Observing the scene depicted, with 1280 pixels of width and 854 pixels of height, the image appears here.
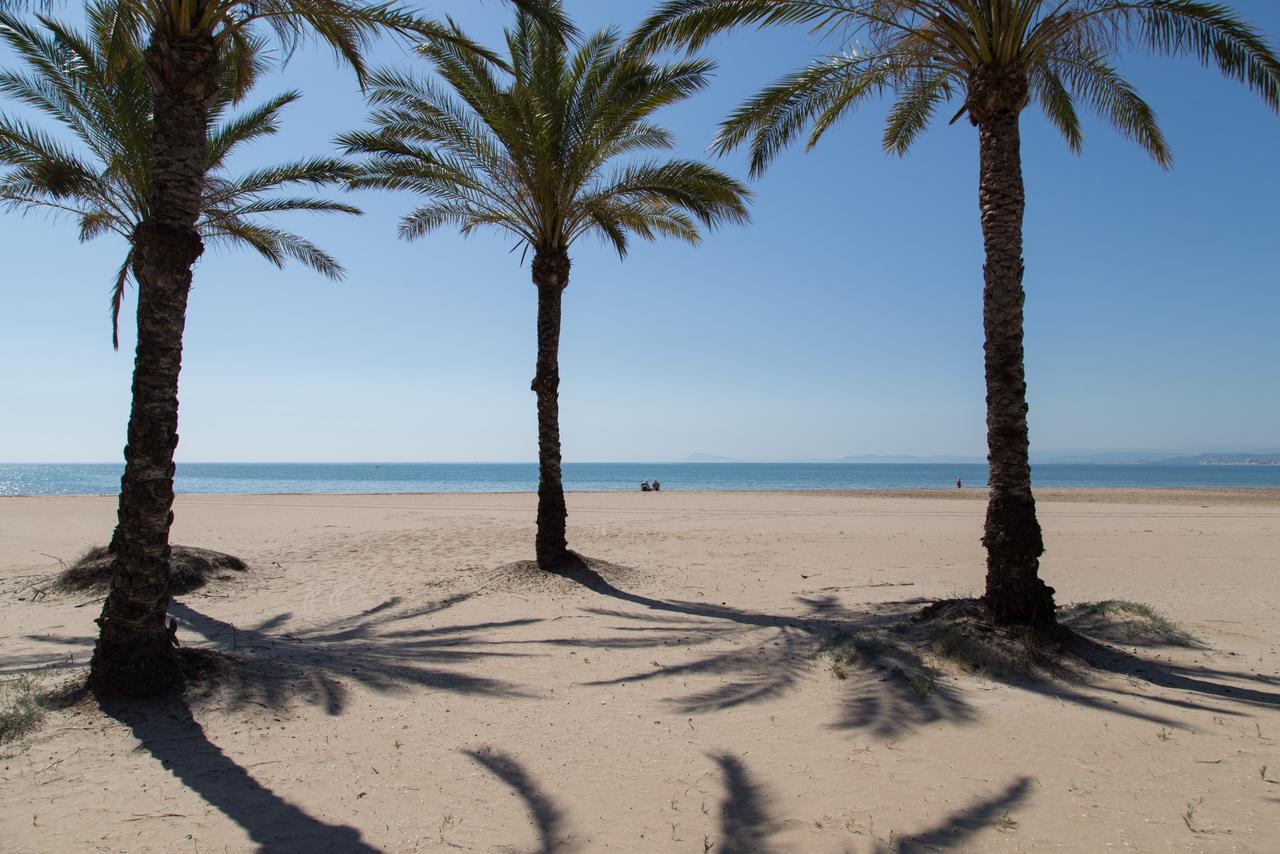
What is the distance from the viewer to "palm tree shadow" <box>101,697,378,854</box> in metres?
3.42

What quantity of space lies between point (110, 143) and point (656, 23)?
26.1 ft

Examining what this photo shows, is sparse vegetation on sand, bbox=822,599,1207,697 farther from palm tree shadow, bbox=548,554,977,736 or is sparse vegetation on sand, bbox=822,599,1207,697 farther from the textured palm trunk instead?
the textured palm trunk

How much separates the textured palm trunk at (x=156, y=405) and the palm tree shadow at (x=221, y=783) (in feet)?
1.10

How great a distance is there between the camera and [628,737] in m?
4.72

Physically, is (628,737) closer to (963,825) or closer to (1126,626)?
(963,825)

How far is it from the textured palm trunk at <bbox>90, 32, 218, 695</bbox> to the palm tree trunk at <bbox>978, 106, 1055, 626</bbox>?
270 inches

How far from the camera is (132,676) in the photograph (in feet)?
16.9

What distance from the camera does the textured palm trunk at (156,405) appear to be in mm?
5223

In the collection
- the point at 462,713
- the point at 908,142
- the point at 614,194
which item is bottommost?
the point at 462,713

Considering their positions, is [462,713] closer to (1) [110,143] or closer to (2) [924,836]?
(2) [924,836]

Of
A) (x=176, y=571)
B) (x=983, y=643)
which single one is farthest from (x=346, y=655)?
(x=983, y=643)

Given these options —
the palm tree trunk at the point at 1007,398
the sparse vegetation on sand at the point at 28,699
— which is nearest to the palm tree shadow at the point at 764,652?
the palm tree trunk at the point at 1007,398

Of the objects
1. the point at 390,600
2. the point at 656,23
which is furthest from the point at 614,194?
the point at 390,600

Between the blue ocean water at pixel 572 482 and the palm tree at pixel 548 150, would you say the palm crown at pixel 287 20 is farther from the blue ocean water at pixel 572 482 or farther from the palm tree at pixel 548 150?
the blue ocean water at pixel 572 482
